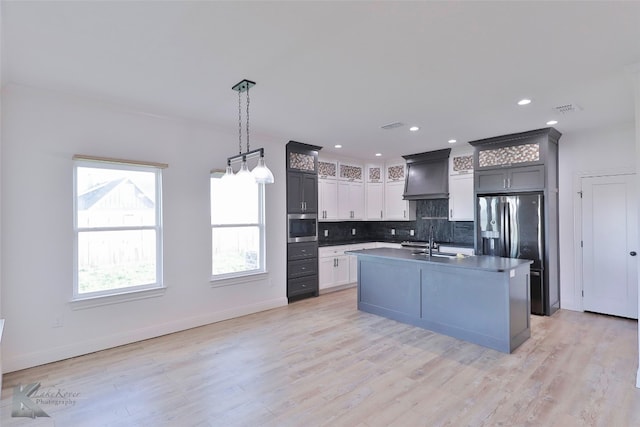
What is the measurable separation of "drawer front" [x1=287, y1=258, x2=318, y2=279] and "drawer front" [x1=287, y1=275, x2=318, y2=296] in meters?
0.08

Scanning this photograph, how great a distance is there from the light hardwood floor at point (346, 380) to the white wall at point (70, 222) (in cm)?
24

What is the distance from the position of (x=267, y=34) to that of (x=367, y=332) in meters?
3.40

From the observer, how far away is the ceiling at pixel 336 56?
2.03 m

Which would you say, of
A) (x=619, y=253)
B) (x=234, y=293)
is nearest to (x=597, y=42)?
(x=619, y=253)

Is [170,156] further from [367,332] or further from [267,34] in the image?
[367,332]

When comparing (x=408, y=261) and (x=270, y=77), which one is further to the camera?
(x=408, y=261)

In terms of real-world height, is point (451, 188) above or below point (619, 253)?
above

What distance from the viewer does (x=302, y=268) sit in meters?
5.70

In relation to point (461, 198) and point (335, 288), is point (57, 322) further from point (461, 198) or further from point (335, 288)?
point (461, 198)

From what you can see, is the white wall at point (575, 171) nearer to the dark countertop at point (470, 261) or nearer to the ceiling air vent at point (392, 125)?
the dark countertop at point (470, 261)

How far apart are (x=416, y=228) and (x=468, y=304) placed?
335 centimetres

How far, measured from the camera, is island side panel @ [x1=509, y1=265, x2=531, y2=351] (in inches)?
137

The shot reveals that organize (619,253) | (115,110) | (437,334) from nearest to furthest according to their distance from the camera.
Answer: (115,110), (437,334), (619,253)

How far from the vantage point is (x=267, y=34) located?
2.26 m
